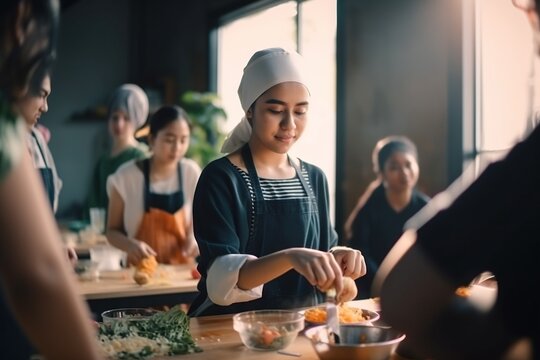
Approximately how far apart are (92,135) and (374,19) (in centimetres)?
558

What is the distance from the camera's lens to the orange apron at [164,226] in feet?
12.9

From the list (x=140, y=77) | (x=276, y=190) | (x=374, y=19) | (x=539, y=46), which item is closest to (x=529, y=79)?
(x=374, y=19)

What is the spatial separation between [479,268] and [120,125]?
4308 mm

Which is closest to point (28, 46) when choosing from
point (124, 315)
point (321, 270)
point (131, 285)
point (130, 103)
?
point (321, 270)

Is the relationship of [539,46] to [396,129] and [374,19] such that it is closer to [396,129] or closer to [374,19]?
[396,129]

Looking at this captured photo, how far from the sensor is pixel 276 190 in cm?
235

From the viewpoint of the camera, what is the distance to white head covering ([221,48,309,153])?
2.29m

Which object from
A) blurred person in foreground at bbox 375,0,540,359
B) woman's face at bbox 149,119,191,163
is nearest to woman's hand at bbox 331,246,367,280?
blurred person in foreground at bbox 375,0,540,359

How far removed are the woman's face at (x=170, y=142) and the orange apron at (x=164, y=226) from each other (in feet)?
0.46

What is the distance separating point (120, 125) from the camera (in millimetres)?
4980

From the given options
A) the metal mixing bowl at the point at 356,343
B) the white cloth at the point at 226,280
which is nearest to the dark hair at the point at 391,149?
the white cloth at the point at 226,280

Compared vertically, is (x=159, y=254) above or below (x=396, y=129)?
below

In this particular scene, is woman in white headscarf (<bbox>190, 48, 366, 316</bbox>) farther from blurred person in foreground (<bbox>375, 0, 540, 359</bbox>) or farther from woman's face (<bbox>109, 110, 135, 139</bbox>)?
woman's face (<bbox>109, 110, 135, 139</bbox>)

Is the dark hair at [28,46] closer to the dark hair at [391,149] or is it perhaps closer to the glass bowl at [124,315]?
the glass bowl at [124,315]
